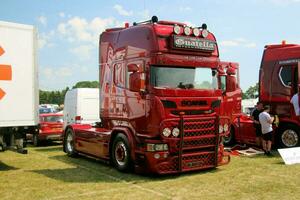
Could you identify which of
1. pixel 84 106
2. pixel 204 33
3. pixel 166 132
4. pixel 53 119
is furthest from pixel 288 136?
pixel 53 119

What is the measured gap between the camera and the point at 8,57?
10.6 meters

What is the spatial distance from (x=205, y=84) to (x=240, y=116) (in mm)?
6323

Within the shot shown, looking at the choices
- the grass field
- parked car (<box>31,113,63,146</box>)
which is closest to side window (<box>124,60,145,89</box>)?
the grass field

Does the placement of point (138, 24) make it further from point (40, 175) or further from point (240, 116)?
point (240, 116)

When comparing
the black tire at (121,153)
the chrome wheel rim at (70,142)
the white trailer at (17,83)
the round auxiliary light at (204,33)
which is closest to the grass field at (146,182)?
Answer: the black tire at (121,153)

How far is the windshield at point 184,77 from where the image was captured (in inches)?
375

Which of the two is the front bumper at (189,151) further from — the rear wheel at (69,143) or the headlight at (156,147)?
the rear wheel at (69,143)

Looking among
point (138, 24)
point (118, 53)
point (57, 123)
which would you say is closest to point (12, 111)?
point (118, 53)

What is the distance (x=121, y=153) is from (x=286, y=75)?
676 centimetres

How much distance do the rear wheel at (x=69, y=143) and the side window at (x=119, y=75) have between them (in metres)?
3.59

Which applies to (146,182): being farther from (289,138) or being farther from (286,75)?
(286,75)

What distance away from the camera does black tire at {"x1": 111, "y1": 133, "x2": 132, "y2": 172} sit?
395 inches

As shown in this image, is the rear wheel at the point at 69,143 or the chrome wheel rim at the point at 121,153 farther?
the rear wheel at the point at 69,143

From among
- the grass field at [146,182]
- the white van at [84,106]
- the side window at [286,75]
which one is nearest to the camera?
the grass field at [146,182]
